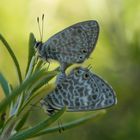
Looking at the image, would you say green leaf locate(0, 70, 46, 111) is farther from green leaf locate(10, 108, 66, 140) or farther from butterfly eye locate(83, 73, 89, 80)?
butterfly eye locate(83, 73, 89, 80)

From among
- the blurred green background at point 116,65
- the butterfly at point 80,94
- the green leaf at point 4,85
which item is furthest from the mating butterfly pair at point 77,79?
the blurred green background at point 116,65

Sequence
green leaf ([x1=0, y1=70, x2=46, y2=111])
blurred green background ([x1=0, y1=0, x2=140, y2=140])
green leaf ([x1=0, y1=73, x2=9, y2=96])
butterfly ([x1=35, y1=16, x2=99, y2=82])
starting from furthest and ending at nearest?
blurred green background ([x1=0, y1=0, x2=140, y2=140])
butterfly ([x1=35, y1=16, x2=99, y2=82])
green leaf ([x1=0, y1=73, x2=9, y2=96])
green leaf ([x1=0, y1=70, x2=46, y2=111])

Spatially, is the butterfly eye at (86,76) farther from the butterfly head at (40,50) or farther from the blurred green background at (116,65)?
the blurred green background at (116,65)

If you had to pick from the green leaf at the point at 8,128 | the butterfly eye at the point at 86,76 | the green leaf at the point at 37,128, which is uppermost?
the butterfly eye at the point at 86,76

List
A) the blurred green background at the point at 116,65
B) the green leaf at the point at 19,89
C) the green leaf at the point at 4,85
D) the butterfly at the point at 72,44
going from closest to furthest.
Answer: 1. the green leaf at the point at 19,89
2. the green leaf at the point at 4,85
3. the butterfly at the point at 72,44
4. the blurred green background at the point at 116,65

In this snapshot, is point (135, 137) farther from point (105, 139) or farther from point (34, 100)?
point (34, 100)

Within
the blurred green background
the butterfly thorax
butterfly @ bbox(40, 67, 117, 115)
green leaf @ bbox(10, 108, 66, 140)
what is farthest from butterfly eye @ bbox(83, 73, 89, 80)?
the blurred green background
